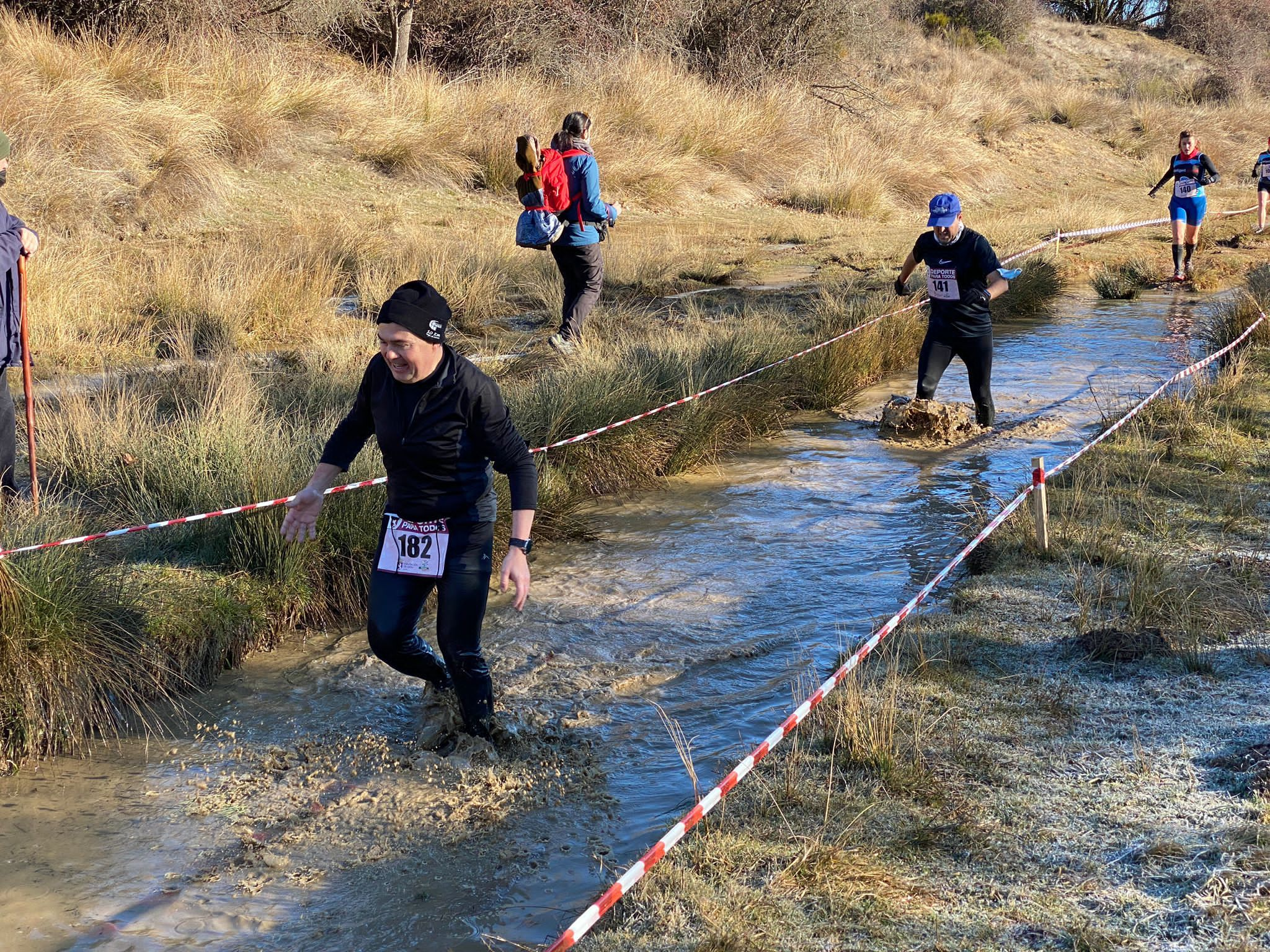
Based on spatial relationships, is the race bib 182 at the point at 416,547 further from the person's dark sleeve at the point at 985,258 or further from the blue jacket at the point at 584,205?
the blue jacket at the point at 584,205

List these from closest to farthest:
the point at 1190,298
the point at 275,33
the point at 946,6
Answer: the point at 1190,298 < the point at 275,33 < the point at 946,6

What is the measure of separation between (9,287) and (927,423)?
6.29 m

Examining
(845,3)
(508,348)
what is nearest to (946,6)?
(845,3)

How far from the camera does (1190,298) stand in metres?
16.0

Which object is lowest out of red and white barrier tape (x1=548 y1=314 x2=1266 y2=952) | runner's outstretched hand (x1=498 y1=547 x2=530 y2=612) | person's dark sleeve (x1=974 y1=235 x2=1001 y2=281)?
red and white barrier tape (x1=548 y1=314 x2=1266 y2=952)

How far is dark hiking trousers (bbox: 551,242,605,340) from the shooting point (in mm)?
10734

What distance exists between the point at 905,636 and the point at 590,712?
1453 millimetres

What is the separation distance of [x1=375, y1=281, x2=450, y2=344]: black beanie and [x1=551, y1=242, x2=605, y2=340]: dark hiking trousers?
6.47 metres

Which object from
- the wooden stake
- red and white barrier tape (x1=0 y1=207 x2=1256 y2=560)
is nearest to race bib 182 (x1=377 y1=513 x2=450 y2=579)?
red and white barrier tape (x1=0 y1=207 x2=1256 y2=560)

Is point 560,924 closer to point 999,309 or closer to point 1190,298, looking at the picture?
point 999,309

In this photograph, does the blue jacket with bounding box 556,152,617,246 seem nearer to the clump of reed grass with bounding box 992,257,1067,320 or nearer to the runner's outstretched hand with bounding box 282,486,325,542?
the clump of reed grass with bounding box 992,257,1067,320

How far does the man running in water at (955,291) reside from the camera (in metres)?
8.73

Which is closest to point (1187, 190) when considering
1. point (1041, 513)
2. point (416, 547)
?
point (1041, 513)

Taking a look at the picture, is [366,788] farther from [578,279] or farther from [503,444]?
[578,279]
